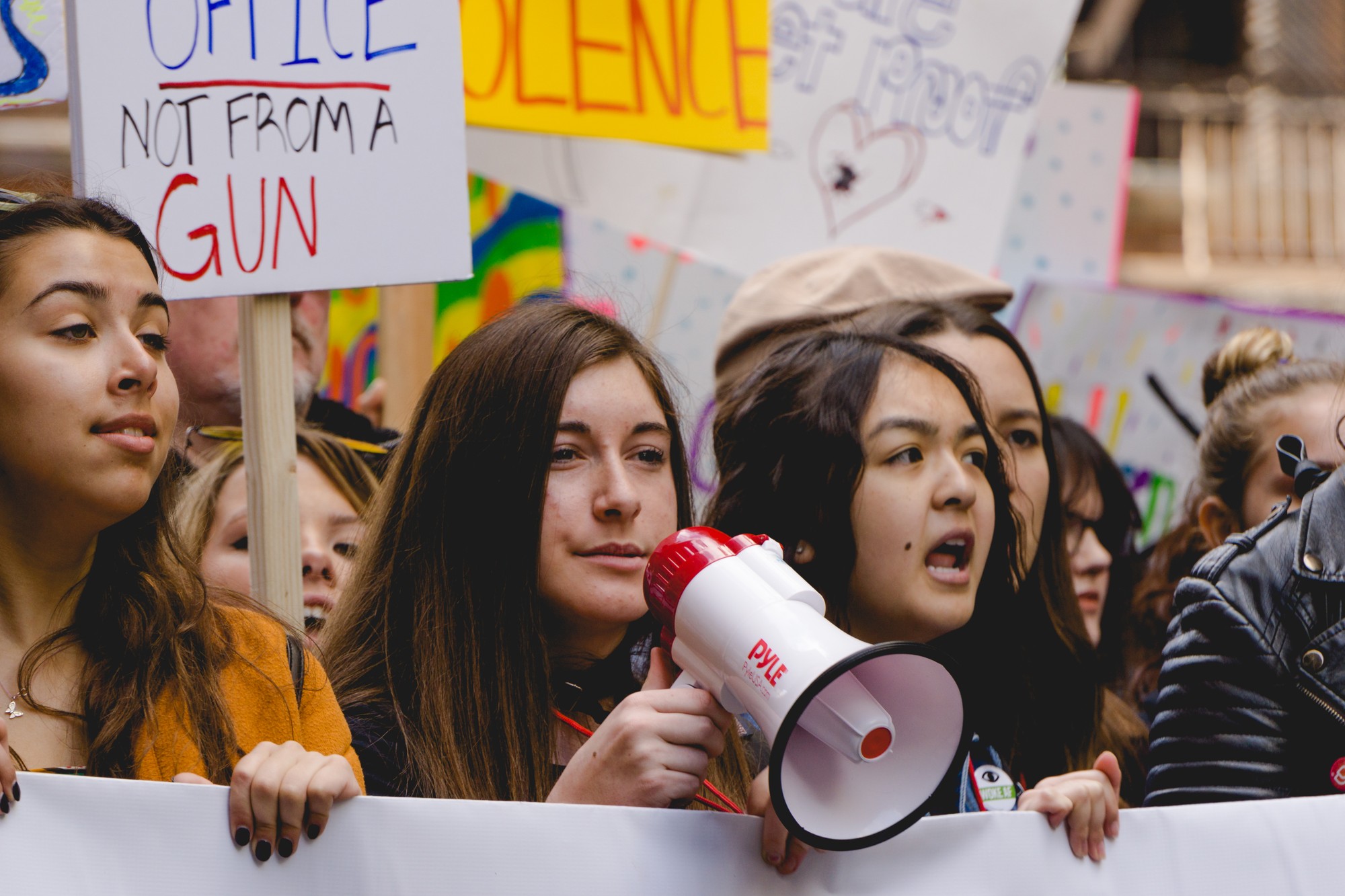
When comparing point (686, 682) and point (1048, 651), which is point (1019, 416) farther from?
point (686, 682)

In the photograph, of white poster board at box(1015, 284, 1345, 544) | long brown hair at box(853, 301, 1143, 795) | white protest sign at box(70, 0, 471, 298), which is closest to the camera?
white protest sign at box(70, 0, 471, 298)

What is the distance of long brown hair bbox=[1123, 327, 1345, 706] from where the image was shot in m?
2.44

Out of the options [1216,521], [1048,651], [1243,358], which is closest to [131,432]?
[1048,651]

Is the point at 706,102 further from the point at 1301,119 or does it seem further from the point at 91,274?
the point at 1301,119

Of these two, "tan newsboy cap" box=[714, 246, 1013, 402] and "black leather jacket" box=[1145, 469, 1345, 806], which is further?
"tan newsboy cap" box=[714, 246, 1013, 402]

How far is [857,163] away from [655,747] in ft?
7.58

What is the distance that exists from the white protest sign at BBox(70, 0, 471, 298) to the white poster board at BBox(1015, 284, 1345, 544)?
2.14 meters

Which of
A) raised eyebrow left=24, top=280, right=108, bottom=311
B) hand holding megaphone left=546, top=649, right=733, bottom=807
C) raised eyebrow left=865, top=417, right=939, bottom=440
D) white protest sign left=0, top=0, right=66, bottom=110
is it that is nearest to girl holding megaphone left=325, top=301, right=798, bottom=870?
hand holding megaphone left=546, top=649, right=733, bottom=807

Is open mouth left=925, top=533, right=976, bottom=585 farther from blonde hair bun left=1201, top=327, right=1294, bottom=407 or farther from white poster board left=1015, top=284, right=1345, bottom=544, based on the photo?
white poster board left=1015, top=284, right=1345, bottom=544

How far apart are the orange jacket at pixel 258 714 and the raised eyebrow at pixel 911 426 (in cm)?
82

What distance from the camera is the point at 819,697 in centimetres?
126

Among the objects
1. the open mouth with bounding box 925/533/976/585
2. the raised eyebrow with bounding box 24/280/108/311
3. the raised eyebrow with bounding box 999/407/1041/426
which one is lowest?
the open mouth with bounding box 925/533/976/585

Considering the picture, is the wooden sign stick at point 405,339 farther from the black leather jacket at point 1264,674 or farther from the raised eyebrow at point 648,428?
the black leather jacket at point 1264,674

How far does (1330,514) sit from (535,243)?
2033 millimetres
